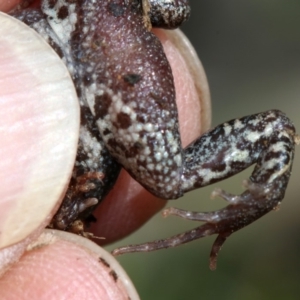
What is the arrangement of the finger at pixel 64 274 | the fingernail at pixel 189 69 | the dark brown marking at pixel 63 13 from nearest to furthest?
the finger at pixel 64 274 < the dark brown marking at pixel 63 13 < the fingernail at pixel 189 69

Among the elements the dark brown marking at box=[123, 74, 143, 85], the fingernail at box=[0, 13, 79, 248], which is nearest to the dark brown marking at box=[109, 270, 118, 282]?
the fingernail at box=[0, 13, 79, 248]

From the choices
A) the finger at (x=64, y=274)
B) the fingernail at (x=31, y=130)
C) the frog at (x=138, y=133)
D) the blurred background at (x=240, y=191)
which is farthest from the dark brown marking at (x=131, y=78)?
the blurred background at (x=240, y=191)

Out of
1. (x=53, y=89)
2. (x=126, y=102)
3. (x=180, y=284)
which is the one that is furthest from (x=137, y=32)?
(x=180, y=284)

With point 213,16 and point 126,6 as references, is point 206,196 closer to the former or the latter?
point 213,16

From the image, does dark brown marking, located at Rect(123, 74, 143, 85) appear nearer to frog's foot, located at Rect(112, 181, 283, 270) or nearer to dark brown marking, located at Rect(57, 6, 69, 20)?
dark brown marking, located at Rect(57, 6, 69, 20)

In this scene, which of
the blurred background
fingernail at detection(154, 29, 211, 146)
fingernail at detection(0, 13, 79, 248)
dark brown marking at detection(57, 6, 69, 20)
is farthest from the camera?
the blurred background

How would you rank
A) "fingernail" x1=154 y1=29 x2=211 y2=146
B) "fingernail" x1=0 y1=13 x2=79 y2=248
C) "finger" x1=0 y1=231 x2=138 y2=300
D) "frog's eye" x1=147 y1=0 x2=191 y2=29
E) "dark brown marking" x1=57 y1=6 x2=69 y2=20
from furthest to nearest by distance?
"fingernail" x1=154 y1=29 x2=211 y2=146
"frog's eye" x1=147 y1=0 x2=191 y2=29
"dark brown marking" x1=57 y1=6 x2=69 y2=20
"finger" x1=0 y1=231 x2=138 y2=300
"fingernail" x1=0 y1=13 x2=79 y2=248

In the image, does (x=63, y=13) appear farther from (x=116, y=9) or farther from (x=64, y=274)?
(x=64, y=274)

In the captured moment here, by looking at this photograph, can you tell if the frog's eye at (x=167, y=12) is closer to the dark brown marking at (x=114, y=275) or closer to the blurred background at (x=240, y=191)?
the dark brown marking at (x=114, y=275)
